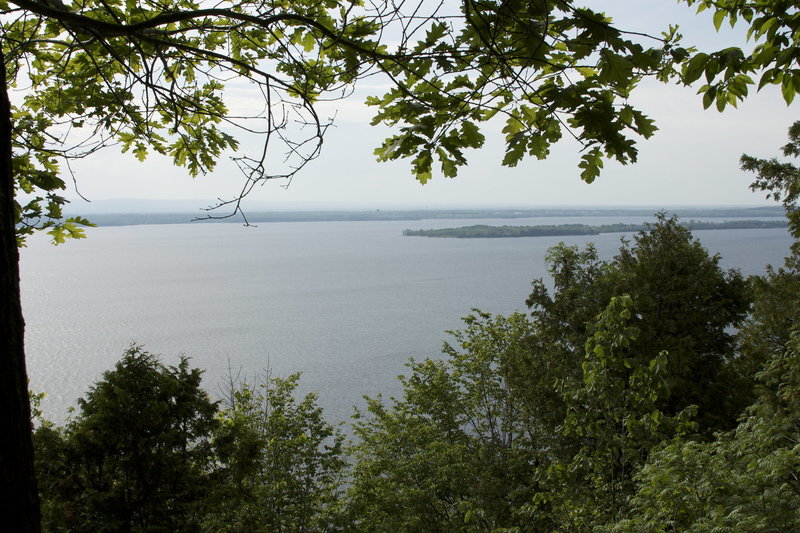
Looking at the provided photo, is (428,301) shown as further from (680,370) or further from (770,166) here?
(680,370)

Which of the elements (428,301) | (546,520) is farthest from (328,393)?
(428,301)

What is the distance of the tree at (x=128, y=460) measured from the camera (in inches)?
346

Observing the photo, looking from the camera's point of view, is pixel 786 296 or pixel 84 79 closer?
pixel 84 79

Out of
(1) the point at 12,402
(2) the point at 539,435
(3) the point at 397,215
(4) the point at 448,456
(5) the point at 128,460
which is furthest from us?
(3) the point at 397,215

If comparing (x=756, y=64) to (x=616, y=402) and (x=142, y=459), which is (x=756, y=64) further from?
(x=142, y=459)

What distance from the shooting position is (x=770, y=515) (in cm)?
353

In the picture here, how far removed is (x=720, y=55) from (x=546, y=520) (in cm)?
1173

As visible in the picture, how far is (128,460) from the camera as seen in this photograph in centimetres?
920

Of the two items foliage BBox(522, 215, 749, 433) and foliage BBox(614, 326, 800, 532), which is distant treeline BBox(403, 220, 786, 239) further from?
foliage BBox(614, 326, 800, 532)

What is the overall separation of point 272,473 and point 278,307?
37777 millimetres

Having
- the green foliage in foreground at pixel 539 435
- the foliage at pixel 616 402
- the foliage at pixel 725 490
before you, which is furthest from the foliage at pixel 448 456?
the foliage at pixel 725 490

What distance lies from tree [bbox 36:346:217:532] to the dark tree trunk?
26.0ft

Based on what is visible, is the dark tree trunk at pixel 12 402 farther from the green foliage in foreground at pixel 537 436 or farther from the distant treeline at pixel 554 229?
the distant treeline at pixel 554 229

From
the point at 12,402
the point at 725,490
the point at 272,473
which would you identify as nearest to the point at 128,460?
the point at 272,473
